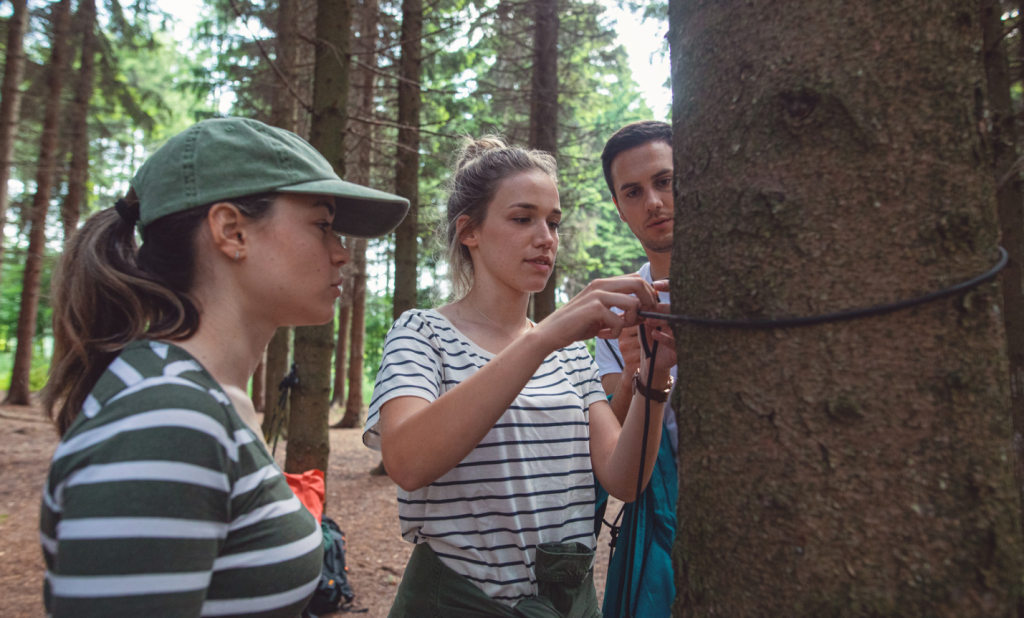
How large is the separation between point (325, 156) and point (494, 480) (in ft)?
13.3

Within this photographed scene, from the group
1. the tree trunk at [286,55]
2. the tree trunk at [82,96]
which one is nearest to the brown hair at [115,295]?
the tree trunk at [286,55]

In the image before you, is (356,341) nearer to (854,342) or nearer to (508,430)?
(508,430)

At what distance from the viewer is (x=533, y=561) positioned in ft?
5.54

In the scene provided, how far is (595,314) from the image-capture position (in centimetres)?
146

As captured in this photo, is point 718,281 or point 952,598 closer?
point 952,598

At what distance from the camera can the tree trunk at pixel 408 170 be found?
7.67m

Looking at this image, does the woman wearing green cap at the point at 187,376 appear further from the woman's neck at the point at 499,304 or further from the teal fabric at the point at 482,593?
the woman's neck at the point at 499,304

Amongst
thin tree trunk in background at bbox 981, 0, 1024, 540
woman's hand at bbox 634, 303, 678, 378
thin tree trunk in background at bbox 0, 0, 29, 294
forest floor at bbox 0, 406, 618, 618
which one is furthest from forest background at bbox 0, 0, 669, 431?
woman's hand at bbox 634, 303, 678, 378

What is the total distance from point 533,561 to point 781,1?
1.48 metres

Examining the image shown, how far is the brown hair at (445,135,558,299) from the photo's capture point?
217 centimetres

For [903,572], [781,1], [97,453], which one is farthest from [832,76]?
[97,453]

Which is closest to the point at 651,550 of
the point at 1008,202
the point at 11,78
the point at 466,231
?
the point at 466,231

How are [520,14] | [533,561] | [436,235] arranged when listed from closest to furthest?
1. [533,561]
2. [436,235]
3. [520,14]

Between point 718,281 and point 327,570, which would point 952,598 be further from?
point 327,570
